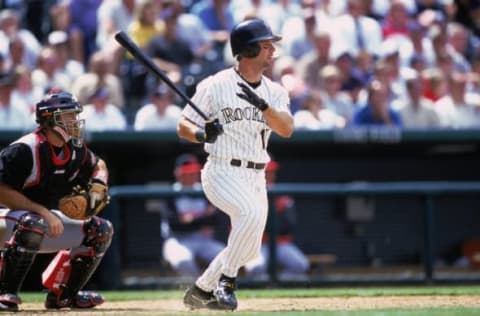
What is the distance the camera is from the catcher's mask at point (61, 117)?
22.4ft

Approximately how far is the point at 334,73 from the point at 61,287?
538 cm

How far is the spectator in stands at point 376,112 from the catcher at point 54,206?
4.52 meters

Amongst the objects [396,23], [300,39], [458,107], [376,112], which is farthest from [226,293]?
[396,23]

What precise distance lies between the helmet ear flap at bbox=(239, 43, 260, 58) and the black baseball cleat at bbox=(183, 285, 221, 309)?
1.45 m

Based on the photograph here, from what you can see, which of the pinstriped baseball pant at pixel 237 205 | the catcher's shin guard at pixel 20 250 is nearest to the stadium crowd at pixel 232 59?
the catcher's shin guard at pixel 20 250

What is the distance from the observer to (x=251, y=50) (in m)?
6.75

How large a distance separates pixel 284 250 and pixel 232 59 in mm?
2308

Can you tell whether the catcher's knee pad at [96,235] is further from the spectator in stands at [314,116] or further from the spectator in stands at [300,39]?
the spectator in stands at [300,39]

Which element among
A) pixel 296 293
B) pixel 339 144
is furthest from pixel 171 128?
pixel 296 293

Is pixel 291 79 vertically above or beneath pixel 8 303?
above

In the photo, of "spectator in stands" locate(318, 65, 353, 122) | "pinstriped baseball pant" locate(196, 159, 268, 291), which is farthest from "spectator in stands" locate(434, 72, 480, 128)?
"pinstriped baseball pant" locate(196, 159, 268, 291)

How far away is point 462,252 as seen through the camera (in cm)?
1069

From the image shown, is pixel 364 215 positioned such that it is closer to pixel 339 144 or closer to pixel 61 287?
pixel 339 144

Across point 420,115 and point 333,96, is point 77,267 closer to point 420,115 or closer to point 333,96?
point 333,96
